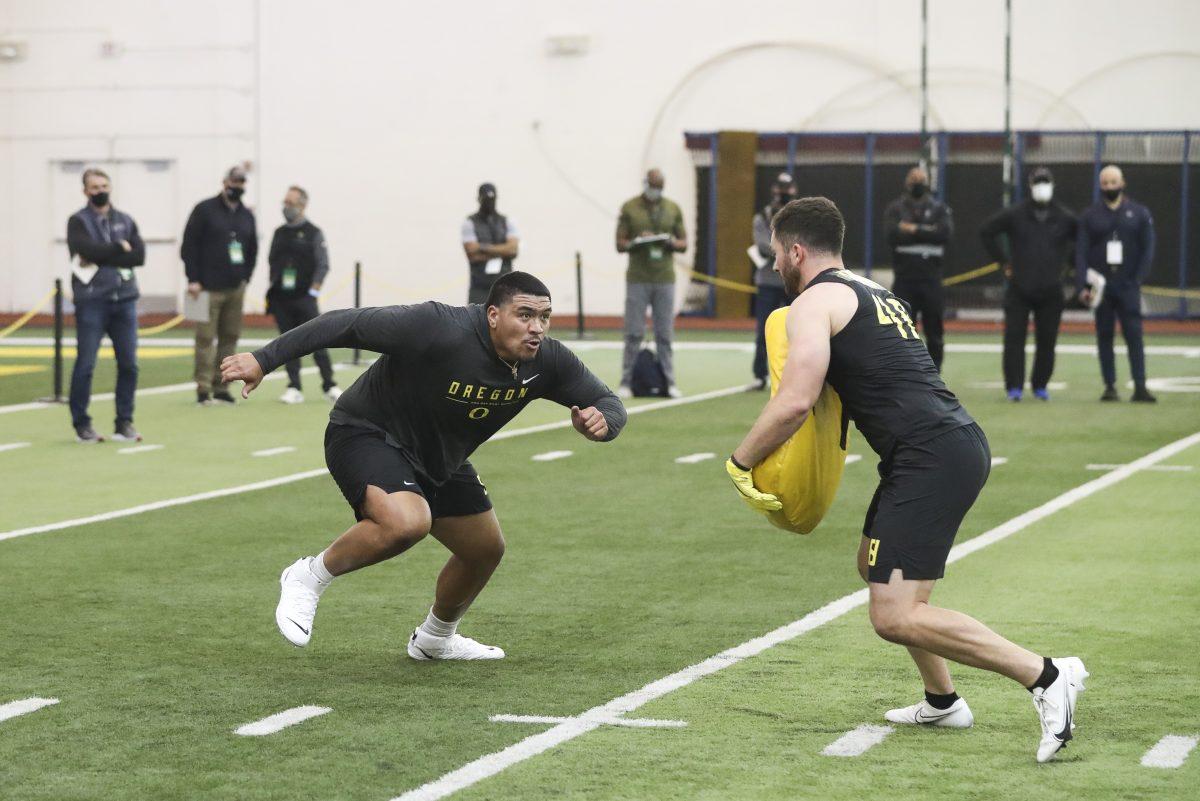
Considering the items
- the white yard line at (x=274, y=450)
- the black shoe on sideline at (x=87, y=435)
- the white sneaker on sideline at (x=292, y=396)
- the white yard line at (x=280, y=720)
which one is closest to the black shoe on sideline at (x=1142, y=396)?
the white sneaker on sideline at (x=292, y=396)

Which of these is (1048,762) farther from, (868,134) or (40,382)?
(868,134)

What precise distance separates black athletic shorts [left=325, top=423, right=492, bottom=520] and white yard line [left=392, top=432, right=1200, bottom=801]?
3.34 feet

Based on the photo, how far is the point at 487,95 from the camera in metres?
33.2

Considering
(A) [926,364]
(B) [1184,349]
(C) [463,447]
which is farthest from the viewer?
(B) [1184,349]

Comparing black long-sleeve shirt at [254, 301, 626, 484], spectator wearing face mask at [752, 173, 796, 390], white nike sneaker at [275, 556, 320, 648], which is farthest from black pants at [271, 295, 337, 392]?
white nike sneaker at [275, 556, 320, 648]

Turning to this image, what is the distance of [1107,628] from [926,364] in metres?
2.33

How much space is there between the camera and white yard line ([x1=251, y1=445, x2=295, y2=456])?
14.6m

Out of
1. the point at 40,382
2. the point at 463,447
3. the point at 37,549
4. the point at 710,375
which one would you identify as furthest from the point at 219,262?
the point at 463,447

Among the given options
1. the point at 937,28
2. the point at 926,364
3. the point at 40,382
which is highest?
the point at 937,28

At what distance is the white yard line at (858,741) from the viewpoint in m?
6.05

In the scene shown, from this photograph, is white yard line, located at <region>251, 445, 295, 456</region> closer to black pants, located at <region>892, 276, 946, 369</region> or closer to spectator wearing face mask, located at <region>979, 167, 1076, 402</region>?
black pants, located at <region>892, 276, 946, 369</region>

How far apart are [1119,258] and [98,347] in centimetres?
870

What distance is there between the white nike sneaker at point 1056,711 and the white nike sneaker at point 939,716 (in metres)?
0.40

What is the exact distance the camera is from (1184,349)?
25.3 meters
